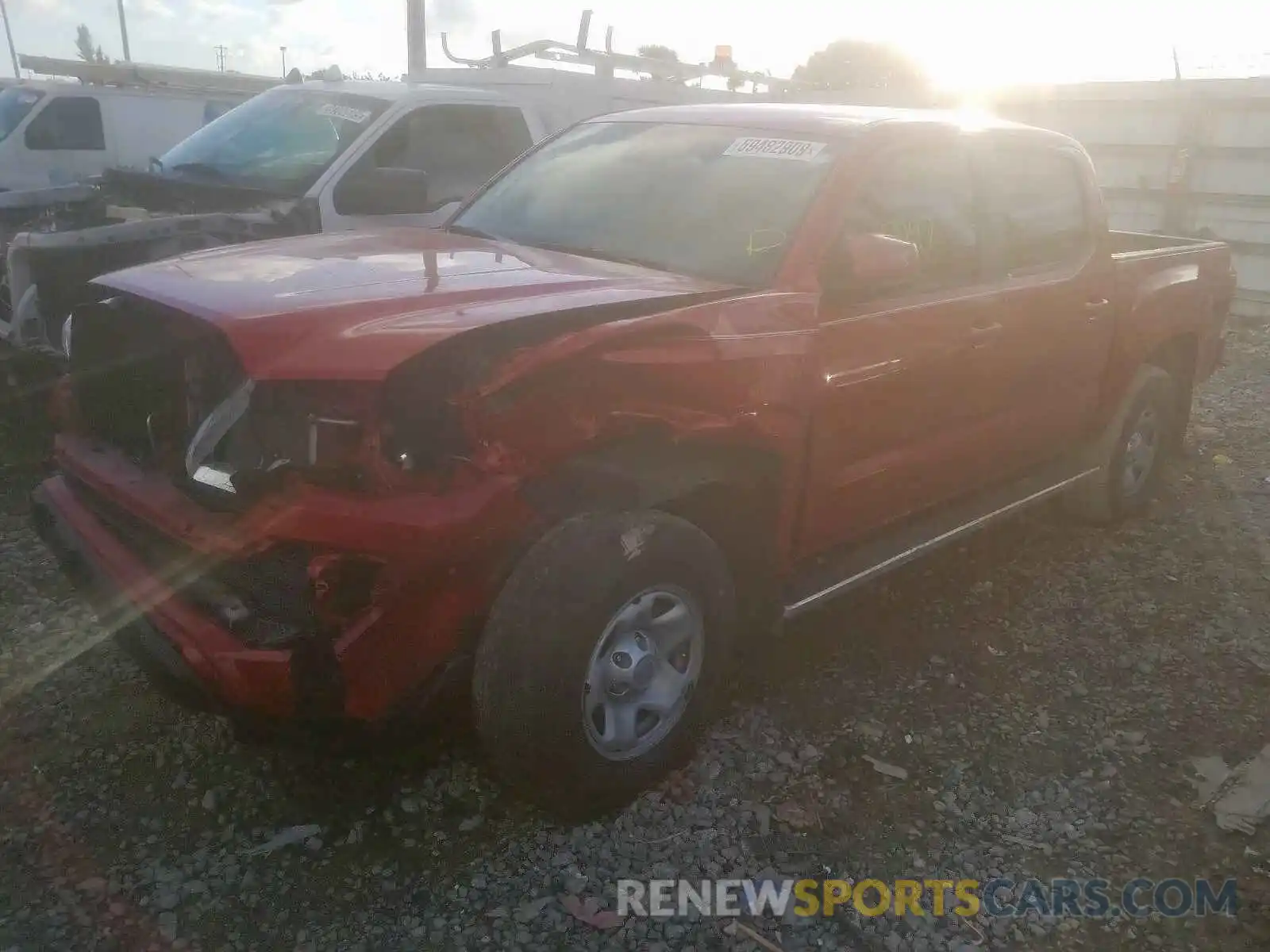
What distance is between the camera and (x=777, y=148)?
11.6 feet

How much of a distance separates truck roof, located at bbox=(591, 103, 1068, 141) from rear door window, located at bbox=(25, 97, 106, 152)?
8061 millimetres

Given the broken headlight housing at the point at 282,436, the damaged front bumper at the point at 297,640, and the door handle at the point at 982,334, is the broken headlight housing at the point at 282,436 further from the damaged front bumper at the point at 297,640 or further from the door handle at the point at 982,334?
the door handle at the point at 982,334

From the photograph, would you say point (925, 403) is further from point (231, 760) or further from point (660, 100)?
point (660, 100)

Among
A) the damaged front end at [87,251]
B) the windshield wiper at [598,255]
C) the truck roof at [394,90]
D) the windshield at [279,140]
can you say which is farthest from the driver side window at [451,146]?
the windshield wiper at [598,255]

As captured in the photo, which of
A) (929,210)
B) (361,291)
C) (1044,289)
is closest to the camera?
(361,291)

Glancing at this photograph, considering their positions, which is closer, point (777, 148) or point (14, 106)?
point (777, 148)

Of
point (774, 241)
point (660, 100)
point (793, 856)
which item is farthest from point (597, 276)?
point (660, 100)

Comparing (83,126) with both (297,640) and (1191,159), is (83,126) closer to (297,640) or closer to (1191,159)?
(297,640)

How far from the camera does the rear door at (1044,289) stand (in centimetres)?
390

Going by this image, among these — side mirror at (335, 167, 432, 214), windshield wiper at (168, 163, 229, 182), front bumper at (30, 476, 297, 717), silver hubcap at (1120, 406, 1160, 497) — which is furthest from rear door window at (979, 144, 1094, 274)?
windshield wiper at (168, 163, 229, 182)

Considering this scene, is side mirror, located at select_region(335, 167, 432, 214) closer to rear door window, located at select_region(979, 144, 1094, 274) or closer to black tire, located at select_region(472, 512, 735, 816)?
rear door window, located at select_region(979, 144, 1094, 274)

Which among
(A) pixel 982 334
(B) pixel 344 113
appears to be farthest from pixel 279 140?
(A) pixel 982 334

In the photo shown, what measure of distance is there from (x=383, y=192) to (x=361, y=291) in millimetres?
2664

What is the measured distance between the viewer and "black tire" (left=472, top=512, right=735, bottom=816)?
2.50 m
